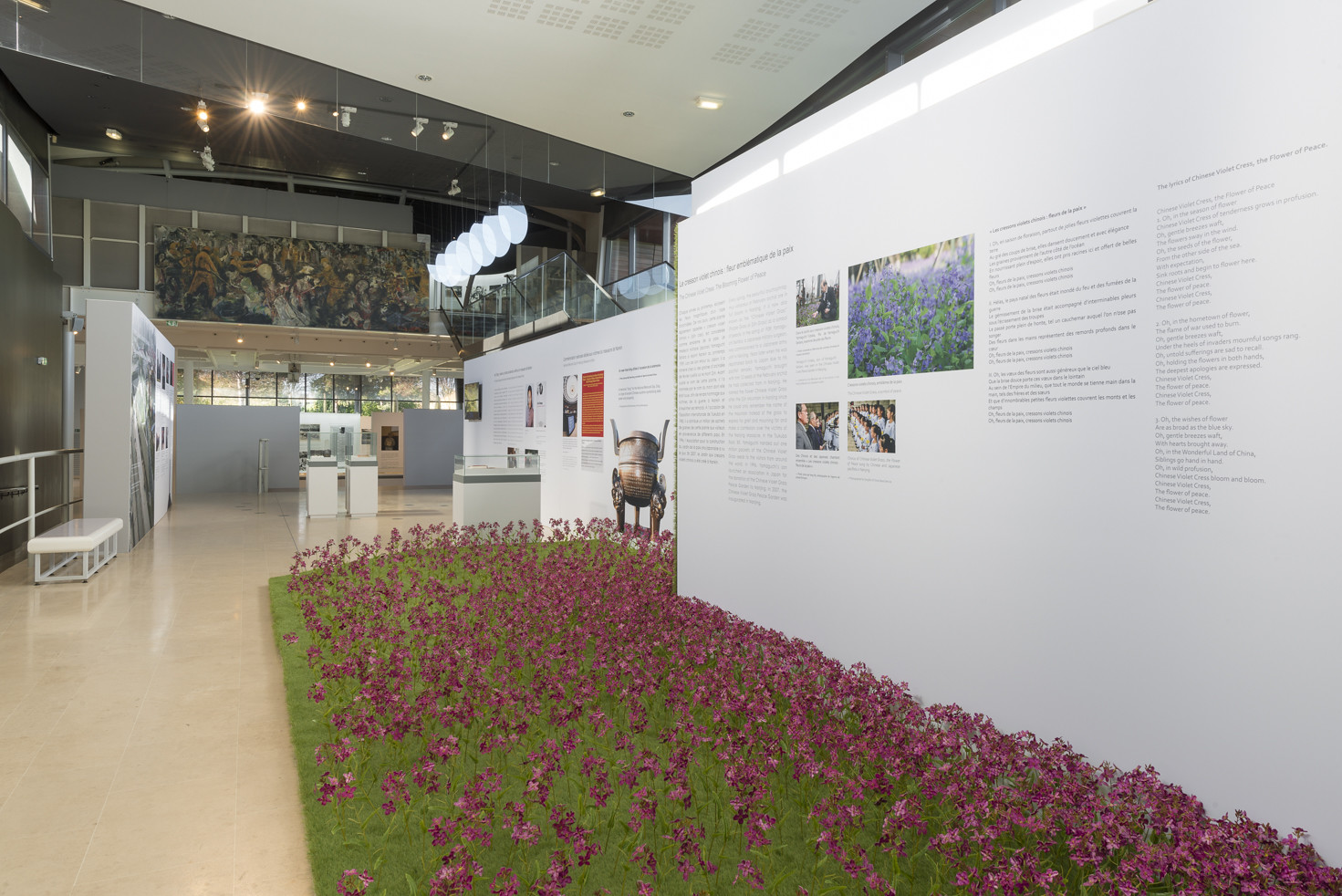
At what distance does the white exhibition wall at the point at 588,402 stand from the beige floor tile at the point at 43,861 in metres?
5.71

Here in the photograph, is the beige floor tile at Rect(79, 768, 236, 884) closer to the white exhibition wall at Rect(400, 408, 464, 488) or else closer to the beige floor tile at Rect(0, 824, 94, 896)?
the beige floor tile at Rect(0, 824, 94, 896)

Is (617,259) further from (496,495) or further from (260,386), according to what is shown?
(260,386)

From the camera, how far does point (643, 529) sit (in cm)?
970

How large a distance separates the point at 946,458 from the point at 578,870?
231cm

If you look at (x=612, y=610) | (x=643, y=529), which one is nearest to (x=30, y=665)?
(x=612, y=610)

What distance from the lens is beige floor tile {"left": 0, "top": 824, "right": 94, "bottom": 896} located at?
9.11ft

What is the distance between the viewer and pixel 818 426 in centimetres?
446

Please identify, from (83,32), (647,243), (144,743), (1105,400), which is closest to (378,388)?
(647,243)

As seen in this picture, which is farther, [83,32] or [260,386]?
[260,386]

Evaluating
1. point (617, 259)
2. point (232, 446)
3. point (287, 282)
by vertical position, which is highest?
point (287, 282)

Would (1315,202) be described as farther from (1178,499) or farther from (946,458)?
(946,458)

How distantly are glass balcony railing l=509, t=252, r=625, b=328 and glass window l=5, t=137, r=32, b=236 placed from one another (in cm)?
811

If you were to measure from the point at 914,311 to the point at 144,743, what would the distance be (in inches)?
177

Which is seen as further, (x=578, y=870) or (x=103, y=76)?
(x=103, y=76)
